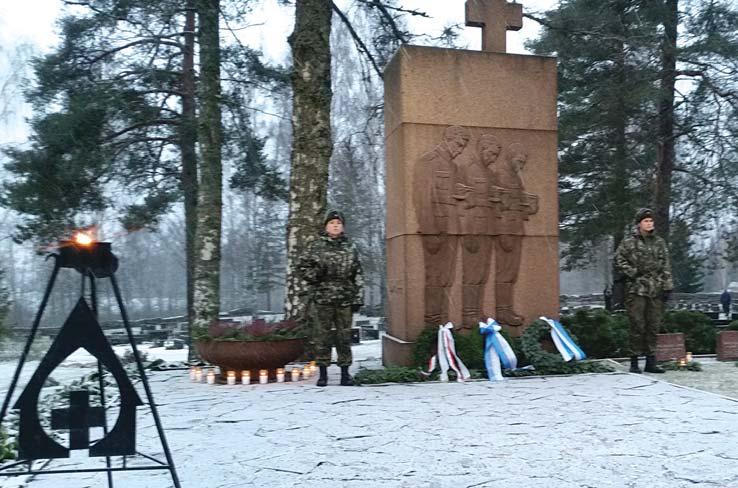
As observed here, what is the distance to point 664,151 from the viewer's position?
55.2ft

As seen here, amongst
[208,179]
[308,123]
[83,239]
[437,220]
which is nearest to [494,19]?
[437,220]

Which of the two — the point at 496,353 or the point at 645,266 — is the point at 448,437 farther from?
the point at 645,266

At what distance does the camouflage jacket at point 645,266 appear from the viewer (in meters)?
7.78

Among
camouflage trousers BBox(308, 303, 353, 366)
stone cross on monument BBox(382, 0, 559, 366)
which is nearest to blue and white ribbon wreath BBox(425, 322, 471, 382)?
stone cross on monument BBox(382, 0, 559, 366)

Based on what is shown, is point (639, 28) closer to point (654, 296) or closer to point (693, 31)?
point (693, 31)

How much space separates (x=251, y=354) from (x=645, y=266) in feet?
15.6

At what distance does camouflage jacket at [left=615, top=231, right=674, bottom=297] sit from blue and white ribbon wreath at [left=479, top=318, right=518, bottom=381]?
1710 mm

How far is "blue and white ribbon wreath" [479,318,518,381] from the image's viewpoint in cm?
742

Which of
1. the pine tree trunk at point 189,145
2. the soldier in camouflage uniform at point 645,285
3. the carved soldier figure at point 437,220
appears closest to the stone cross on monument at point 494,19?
the carved soldier figure at point 437,220

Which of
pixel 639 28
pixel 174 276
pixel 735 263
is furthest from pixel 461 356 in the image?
pixel 174 276

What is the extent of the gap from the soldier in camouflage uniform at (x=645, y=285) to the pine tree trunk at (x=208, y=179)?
6636mm

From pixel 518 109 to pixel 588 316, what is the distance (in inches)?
121

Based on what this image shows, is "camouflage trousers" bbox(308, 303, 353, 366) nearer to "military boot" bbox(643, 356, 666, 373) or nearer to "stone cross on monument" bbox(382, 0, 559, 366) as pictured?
"stone cross on monument" bbox(382, 0, 559, 366)

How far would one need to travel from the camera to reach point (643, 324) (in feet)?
25.7
